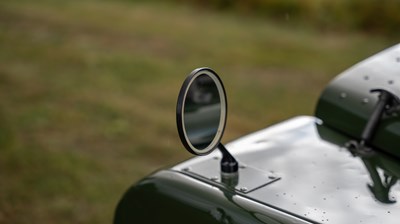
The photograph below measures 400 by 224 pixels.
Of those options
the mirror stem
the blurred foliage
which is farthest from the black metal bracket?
the blurred foliage

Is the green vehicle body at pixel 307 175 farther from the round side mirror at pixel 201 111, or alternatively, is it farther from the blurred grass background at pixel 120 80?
the blurred grass background at pixel 120 80

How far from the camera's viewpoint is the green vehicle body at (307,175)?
176 cm

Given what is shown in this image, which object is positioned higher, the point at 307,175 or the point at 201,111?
the point at 201,111

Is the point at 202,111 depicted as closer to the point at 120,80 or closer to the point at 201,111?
the point at 201,111

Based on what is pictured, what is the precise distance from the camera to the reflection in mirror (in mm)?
1799

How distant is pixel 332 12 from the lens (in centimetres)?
806

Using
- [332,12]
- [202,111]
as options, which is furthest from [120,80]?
[202,111]

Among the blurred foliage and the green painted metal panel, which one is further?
the blurred foliage

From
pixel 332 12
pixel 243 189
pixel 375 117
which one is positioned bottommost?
pixel 332 12

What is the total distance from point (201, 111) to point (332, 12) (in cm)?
648

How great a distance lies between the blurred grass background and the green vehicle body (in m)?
1.79

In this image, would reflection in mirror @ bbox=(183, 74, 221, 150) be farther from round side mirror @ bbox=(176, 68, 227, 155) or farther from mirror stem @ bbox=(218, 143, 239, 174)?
mirror stem @ bbox=(218, 143, 239, 174)

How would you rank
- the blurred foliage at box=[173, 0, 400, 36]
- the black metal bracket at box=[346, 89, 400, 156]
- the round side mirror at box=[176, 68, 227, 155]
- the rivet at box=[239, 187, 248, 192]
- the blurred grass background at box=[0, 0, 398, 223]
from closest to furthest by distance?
the round side mirror at box=[176, 68, 227, 155] → the rivet at box=[239, 187, 248, 192] → the black metal bracket at box=[346, 89, 400, 156] → the blurred grass background at box=[0, 0, 398, 223] → the blurred foliage at box=[173, 0, 400, 36]

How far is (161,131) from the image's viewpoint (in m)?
5.10
